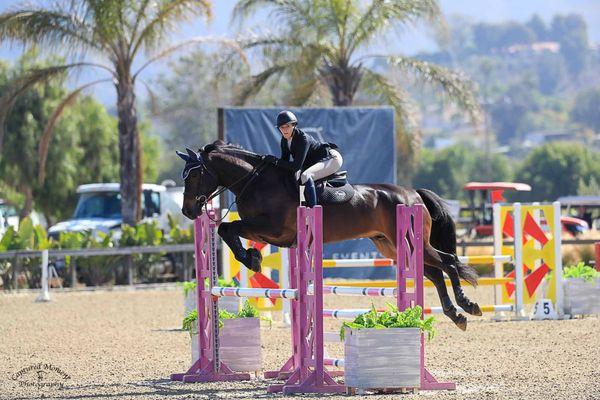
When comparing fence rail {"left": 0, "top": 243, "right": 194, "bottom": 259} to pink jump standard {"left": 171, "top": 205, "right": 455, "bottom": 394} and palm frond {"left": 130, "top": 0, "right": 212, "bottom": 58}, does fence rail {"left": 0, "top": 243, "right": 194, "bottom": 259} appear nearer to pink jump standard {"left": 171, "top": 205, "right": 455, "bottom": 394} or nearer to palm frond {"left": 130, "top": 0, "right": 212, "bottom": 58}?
palm frond {"left": 130, "top": 0, "right": 212, "bottom": 58}

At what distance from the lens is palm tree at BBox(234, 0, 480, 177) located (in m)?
24.9

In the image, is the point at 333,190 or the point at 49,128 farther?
the point at 49,128

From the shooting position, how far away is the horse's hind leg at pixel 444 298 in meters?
9.71

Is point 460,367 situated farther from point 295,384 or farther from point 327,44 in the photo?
point 327,44

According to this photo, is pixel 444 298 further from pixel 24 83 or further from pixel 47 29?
pixel 24 83

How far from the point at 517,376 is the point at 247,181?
274cm

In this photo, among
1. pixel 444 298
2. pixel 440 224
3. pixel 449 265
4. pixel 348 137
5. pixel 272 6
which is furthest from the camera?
pixel 272 6

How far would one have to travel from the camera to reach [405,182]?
213ft

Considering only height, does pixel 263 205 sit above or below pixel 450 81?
below

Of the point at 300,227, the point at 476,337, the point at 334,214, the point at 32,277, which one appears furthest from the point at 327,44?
the point at 300,227

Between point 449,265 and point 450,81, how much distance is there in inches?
577

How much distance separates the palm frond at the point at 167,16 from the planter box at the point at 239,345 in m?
15.5

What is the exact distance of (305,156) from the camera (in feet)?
31.6

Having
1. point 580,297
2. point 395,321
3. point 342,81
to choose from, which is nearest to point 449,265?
point 395,321
